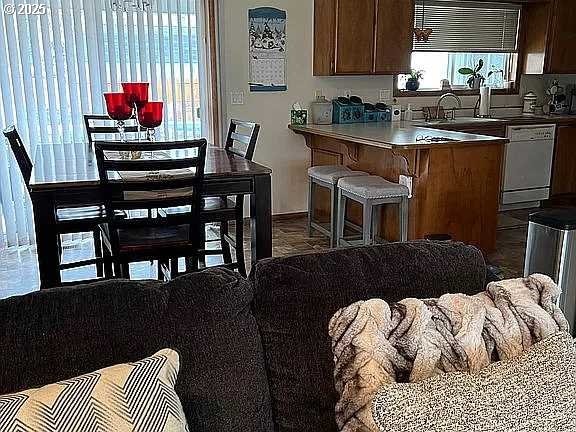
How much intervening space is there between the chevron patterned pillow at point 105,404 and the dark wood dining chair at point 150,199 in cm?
152

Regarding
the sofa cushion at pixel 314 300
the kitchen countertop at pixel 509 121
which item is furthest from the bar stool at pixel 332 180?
the sofa cushion at pixel 314 300

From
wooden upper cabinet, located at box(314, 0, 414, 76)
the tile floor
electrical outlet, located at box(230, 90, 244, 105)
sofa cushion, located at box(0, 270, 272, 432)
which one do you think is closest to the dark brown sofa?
sofa cushion, located at box(0, 270, 272, 432)

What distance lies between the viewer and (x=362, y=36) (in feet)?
16.1

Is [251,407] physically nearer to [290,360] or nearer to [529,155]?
[290,360]

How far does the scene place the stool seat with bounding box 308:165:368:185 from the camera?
420 centimetres

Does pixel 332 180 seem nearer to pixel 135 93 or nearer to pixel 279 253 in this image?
pixel 279 253

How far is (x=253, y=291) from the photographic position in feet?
4.21

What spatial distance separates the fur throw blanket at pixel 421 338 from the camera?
1111mm

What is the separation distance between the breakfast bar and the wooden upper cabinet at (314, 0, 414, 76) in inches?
38.1

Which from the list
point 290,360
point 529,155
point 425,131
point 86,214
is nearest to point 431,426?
point 290,360

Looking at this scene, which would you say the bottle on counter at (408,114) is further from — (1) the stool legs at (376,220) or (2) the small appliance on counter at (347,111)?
(1) the stool legs at (376,220)

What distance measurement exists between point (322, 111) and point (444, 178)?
5.43 feet

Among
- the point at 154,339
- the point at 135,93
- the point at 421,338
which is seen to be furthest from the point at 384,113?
the point at 154,339

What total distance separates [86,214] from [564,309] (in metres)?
2.40
